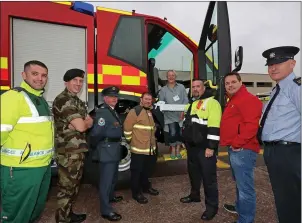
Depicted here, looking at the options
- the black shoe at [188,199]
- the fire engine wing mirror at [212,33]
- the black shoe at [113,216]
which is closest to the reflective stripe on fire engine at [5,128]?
the black shoe at [113,216]

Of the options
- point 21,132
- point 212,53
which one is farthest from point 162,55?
point 21,132

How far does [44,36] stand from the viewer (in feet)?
9.89

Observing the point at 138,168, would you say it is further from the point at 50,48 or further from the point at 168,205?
the point at 50,48

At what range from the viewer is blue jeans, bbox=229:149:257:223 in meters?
2.53

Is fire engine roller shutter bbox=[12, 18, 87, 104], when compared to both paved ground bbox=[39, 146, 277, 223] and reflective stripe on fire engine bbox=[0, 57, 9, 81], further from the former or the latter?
paved ground bbox=[39, 146, 277, 223]

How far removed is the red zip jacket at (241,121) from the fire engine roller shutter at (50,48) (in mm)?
1862

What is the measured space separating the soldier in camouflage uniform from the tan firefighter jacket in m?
0.82

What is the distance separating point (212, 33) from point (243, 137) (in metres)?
2.08

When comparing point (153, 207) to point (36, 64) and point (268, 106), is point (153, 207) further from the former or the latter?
point (36, 64)

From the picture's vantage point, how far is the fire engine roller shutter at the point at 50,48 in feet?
9.57

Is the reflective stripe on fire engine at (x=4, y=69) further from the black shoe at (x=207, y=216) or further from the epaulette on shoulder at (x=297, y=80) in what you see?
the epaulette on shoulder at (x=297, y=80)

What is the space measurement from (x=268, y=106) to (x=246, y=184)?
905 millimetres

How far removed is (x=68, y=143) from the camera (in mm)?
2504

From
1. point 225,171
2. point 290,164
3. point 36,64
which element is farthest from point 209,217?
point 36,64
